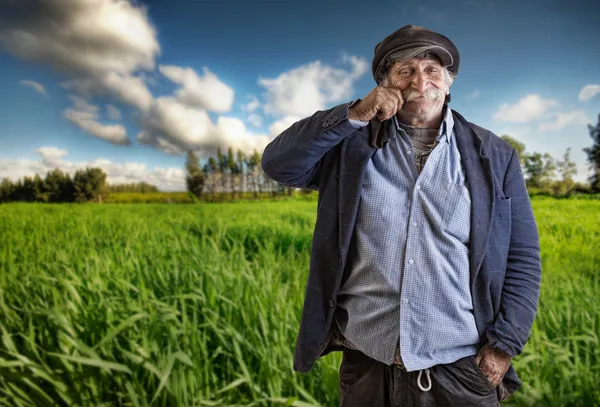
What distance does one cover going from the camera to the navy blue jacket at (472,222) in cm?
125

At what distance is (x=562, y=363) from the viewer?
2.19m

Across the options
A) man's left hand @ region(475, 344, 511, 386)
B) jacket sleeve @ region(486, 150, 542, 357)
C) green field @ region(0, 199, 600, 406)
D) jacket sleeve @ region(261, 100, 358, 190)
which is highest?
jacket sleeve @ region(261, 100, 358, 190)

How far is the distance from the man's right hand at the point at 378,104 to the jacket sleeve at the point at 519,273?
0.54 metres

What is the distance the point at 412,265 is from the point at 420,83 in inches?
25.1

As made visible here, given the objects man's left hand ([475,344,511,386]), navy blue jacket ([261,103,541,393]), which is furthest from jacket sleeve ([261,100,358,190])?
man's left hand ([475,344,511,386])

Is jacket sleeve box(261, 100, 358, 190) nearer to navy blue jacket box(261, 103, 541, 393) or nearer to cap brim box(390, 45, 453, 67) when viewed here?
navy blue jacket box(261, 103, 541, 393)

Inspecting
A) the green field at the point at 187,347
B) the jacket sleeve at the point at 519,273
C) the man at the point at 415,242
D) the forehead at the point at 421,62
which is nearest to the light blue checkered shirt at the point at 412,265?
the man at the point at 415,242

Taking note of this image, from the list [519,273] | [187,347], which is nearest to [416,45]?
[519,273]

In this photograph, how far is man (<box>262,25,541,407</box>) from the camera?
1218 mm

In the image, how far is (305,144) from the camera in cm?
125

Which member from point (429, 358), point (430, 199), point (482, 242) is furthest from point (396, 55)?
point (429, 358)

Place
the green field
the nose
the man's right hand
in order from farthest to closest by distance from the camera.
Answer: the green field
the nose
the man's right hand

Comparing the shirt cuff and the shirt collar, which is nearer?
the shirt cuff

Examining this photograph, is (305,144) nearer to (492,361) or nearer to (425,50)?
(425,50)
